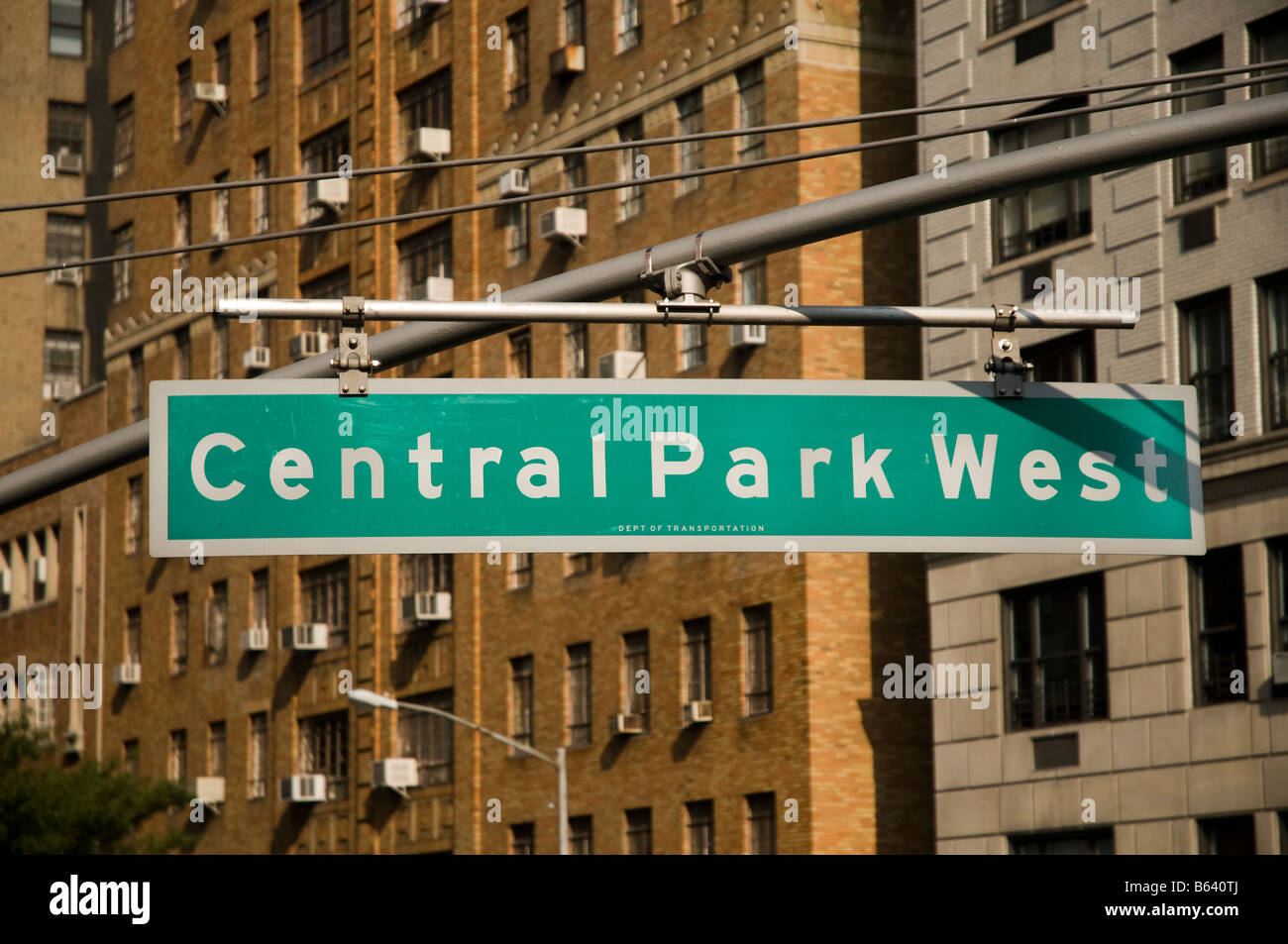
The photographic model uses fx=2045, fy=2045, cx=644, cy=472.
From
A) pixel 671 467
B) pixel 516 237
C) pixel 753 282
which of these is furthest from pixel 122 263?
pixel 671 467

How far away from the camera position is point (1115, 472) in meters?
7.77

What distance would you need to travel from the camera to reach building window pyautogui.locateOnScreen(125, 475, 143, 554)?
5859 centimetres

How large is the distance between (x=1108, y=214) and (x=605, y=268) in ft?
82.1

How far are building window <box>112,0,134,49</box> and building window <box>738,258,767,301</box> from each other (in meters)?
31.1

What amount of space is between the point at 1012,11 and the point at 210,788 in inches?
1193

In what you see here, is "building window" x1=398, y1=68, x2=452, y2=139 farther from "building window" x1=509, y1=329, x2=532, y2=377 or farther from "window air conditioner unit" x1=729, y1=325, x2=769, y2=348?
"window air conditioner unit" x1=729, y1=325, x2=769, y2=348

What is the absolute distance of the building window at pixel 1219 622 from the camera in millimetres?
29109

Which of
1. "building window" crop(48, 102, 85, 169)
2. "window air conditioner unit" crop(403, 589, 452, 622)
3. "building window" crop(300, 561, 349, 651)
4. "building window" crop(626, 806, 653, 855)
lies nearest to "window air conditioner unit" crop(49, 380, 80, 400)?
"building window" crop(48, 102, 85, 169)

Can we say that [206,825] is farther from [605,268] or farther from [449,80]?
[605,268]

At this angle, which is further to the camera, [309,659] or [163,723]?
[163,723]

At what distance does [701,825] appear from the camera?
38.4 metres

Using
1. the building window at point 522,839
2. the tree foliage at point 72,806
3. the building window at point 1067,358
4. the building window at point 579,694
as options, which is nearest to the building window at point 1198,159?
the building window at point 1067,358

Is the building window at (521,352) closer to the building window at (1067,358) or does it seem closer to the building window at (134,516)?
the building window at (1067,358)
